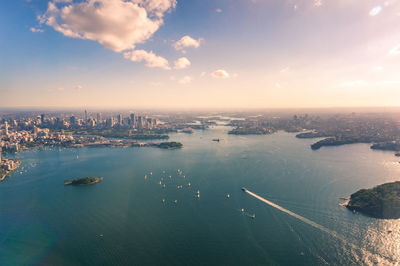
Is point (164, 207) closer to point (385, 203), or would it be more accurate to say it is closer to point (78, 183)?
point (78, 183)

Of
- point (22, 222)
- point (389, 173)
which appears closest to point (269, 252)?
point (22, 222)

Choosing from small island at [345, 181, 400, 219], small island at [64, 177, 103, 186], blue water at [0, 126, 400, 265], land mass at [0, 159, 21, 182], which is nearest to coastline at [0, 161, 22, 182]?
land mass at [0, 159, 21, 182]

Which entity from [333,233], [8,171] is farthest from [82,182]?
[333,233]

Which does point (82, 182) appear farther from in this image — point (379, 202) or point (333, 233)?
point (379, 202)

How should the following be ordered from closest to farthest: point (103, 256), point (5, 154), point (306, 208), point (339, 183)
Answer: point (103, 256) → point (306, 208) → point (339, 183) → point (5, 154)

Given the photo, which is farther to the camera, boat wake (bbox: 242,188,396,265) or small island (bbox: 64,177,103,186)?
small island (bbox: 64,177,103,186)

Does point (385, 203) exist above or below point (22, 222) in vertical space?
above

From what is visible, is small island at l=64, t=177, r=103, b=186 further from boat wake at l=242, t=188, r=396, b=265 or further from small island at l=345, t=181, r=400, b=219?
small island at l=345, t=181, r=400, b=219
